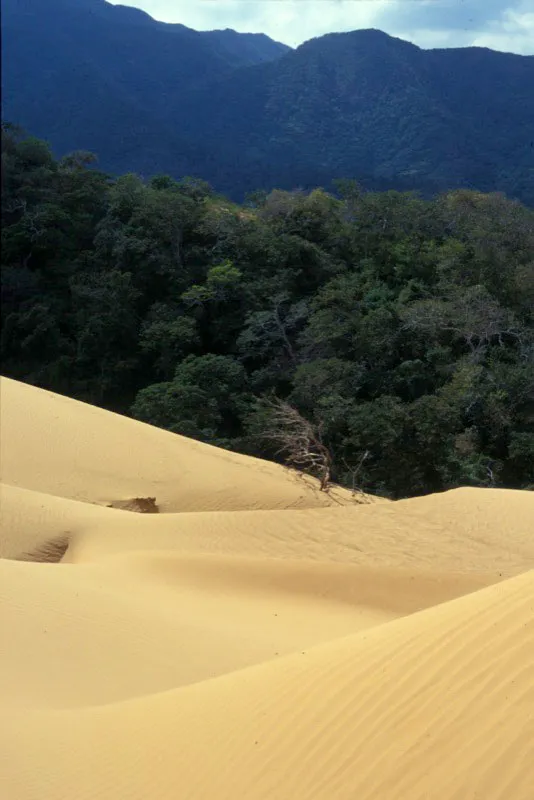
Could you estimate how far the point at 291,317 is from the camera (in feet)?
81.0

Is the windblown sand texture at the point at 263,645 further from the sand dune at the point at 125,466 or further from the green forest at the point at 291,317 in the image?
the green forest at the point at 291,317

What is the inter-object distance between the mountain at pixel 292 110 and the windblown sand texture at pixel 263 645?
56188 millimetres

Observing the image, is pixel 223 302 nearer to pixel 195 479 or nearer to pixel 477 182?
pixel 195 479

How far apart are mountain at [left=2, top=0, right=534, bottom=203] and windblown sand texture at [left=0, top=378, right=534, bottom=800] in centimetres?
5619

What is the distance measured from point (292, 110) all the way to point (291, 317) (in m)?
59.8

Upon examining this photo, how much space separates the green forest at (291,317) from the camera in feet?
62.1

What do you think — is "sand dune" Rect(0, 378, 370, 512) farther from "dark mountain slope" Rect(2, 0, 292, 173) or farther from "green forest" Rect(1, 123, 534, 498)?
"dark mountain slope" Rect(2, 0, 292, 173)

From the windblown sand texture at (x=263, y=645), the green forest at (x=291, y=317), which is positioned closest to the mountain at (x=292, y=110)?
the green forest at (x=291, y=317)

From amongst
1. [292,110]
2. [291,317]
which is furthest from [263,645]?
[292,110]

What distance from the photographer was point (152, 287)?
1107 inches

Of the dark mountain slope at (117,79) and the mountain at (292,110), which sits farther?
the mountain at (292,110)

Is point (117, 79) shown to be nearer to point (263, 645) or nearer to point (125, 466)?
point (125, 466)

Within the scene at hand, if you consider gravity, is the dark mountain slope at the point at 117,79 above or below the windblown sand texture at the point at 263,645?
above

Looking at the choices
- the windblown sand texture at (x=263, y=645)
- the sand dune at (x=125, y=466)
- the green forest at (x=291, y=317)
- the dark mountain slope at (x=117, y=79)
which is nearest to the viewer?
the windblown sand texture at (x=263, y=645)
